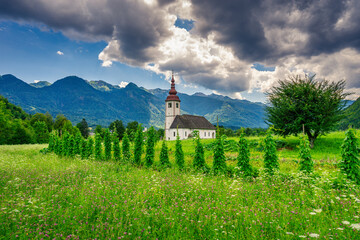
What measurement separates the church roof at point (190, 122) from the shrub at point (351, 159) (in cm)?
4975

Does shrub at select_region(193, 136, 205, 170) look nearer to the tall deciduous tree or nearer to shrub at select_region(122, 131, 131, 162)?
shrub at select_region(122, 131, 131, 162)

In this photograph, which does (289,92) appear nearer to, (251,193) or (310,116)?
(310,116)

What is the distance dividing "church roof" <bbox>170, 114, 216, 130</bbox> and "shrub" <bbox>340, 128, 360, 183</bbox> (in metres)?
49.7

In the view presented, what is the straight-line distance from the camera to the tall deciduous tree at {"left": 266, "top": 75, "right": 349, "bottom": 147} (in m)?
21.2

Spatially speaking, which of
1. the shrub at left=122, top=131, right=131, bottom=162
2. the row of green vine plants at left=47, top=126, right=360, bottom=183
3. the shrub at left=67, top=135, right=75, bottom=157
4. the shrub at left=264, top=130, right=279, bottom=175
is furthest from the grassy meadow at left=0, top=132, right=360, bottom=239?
the shrub at left=67, top=135, right=75, bottom=157

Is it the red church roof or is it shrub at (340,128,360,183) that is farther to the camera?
the red church roof

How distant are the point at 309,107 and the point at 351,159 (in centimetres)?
1532

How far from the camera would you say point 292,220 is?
5121 mm

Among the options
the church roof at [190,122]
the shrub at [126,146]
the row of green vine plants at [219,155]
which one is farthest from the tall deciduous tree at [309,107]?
the church roof at [190,122]

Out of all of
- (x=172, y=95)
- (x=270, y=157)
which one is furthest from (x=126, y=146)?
(x=172, y=95)

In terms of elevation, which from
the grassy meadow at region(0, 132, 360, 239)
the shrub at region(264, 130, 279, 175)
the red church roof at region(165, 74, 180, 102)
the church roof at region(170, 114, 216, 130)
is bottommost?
the grassy meadow at region(0, 132, 360, 239)

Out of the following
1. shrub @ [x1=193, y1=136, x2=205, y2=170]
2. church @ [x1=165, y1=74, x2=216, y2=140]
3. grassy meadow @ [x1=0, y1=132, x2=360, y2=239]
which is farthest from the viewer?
church @ [x1=165, y1=74, x2=216, y2=140]

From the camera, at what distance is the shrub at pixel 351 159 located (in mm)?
8312

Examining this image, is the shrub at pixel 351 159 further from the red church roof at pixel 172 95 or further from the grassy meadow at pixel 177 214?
the red church roof at pixel 172 95
